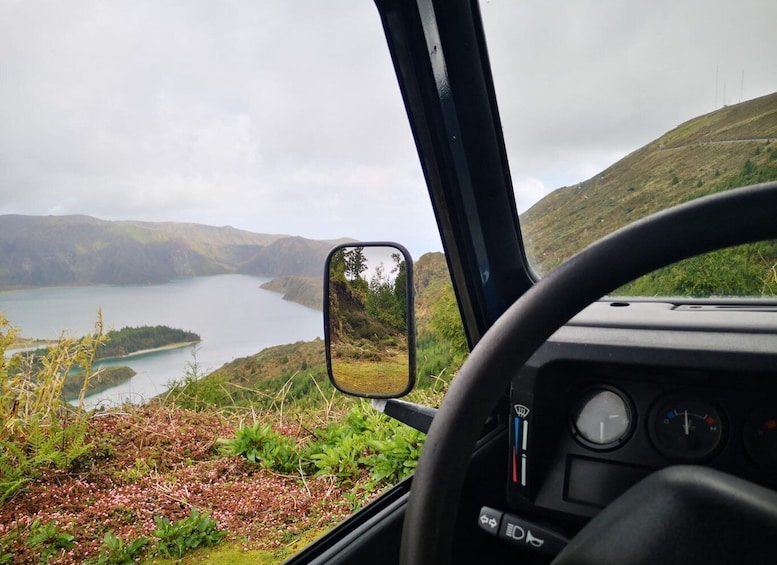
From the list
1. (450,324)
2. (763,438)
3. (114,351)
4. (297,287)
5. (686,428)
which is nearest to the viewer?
(763,438)

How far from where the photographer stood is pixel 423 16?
1.61 metres

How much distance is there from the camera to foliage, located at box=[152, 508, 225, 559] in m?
1.52

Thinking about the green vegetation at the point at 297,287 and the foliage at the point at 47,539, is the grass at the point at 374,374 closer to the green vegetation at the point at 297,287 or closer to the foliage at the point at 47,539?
the green vegetation at the point at 297,287

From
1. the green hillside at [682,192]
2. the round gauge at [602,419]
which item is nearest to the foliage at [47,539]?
the round gauge at [602,419]

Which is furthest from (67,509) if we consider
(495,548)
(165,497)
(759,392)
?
(759,392)

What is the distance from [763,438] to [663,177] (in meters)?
0.95

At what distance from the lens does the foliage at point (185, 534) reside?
4.99 feet

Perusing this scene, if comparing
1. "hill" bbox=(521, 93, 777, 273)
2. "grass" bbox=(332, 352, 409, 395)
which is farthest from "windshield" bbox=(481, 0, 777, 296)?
"grass" bbox=(332, 352, 409, 395)

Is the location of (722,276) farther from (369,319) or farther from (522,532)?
(369,319)

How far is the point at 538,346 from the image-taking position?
2.41 feet

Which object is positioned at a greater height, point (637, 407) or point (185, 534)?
point (637, 407)


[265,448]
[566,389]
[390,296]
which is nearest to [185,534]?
[265,448]

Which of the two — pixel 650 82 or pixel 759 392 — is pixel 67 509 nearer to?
pixel 759 392

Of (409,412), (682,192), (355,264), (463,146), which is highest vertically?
(463,146)
